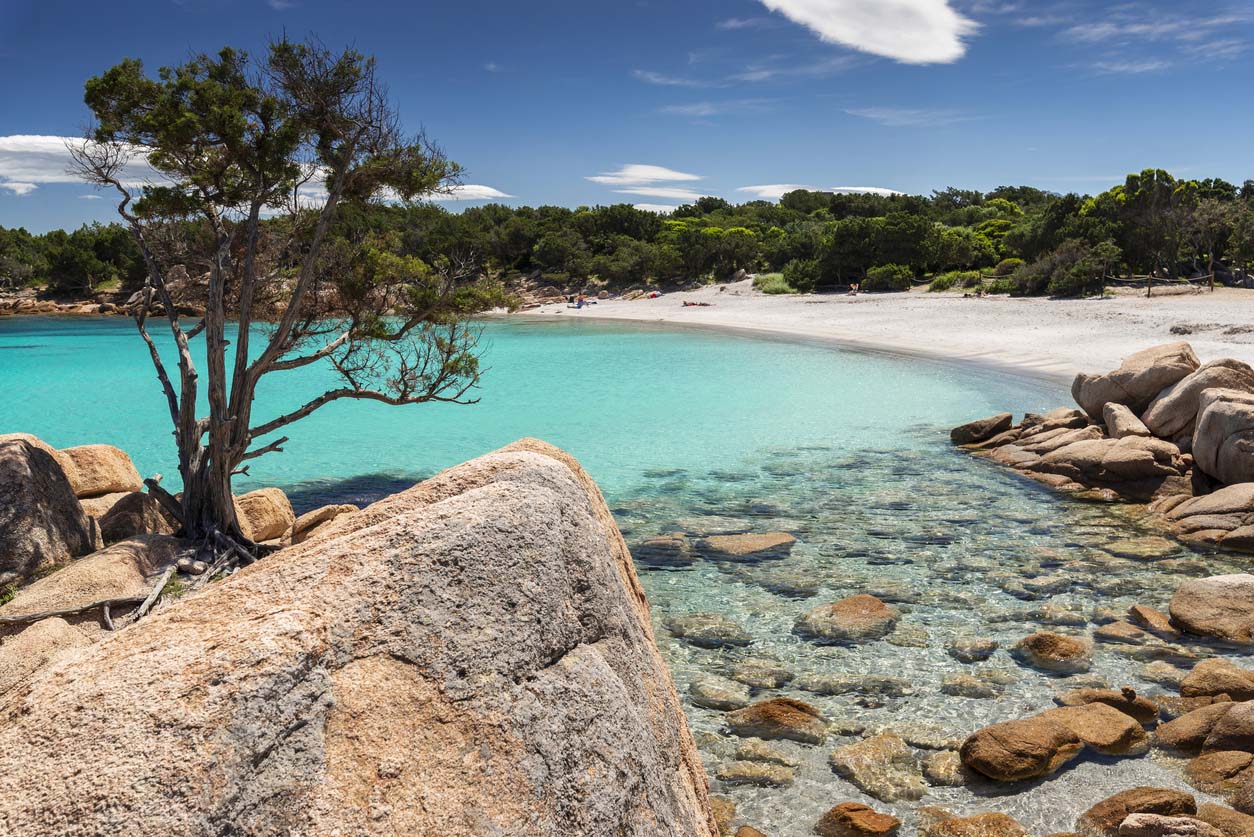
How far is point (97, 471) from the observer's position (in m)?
14.7

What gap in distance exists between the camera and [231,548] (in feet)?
38.4

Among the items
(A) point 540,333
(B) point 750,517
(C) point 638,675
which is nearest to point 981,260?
(A) point 540,333

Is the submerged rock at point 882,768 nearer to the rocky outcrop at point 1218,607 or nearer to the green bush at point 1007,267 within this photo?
the rocky outcrop at point 1218,607

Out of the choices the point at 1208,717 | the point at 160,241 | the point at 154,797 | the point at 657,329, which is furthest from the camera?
the point at 657,329

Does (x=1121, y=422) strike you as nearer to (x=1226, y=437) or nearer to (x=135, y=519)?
(x=1226, y=437)

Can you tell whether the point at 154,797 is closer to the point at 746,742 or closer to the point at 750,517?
the point at 746,742

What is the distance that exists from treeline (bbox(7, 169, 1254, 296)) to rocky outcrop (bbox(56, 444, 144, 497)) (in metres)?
5.73

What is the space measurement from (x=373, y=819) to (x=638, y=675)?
4.95ft

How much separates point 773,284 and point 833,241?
21.2ft

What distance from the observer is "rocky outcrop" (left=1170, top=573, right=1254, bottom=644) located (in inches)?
390

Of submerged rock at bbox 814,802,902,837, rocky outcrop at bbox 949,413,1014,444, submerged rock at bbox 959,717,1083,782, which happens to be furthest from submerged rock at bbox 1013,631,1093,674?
rocky outcrop at bbox 949,413,1014,444

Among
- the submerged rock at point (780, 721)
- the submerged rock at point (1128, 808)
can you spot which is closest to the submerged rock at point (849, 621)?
the submerged rock at point (780, 721)

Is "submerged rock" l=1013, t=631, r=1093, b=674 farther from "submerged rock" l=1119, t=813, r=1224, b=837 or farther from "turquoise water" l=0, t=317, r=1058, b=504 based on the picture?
"turquoise water" l=0, t=317, r=1058, b=504

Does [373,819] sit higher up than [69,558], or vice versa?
[373,819]
